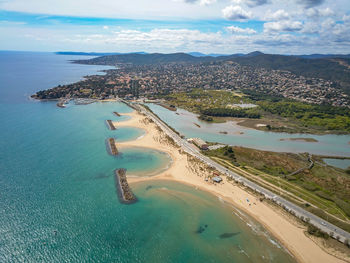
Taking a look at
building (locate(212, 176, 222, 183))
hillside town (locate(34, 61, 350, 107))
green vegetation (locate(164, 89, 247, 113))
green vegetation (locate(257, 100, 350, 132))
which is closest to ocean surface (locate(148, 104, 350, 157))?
green vegetation (locate(257, 100, 350, 132))

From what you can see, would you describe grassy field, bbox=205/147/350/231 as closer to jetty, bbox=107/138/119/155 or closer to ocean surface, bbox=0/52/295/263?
ocean surface, bbox=0/52/295/263

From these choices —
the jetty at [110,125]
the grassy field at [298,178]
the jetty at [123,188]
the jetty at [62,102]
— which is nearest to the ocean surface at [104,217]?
the jetty at [123,188]

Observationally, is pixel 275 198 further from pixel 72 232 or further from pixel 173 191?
pixel 72 232

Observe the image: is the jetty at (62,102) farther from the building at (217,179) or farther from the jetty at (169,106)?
the building at (217,179)

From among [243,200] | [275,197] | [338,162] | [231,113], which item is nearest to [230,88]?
[231,113]

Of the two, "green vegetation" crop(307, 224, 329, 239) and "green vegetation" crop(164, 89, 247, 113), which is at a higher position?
"green vegetation" crop(307, 224, 329, 239)

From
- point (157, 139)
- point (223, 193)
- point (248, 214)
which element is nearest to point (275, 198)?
point (248, 214)
